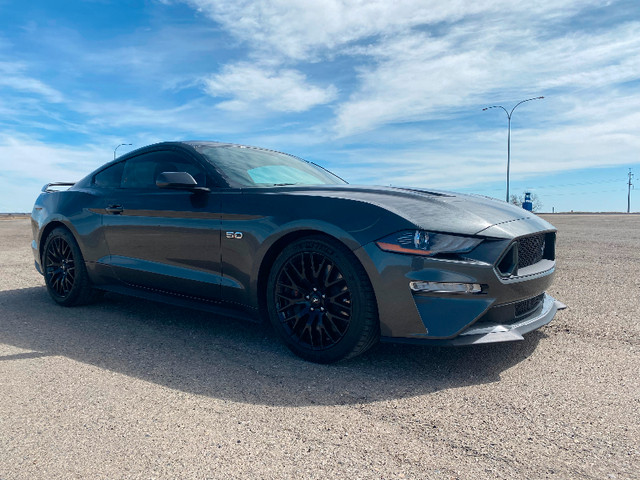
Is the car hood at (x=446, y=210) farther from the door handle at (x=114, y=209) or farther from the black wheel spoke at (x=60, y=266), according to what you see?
the black wheel spoke at (x=60, y=266)

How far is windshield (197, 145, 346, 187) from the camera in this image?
384cm

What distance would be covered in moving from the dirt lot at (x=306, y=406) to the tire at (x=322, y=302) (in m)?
0.15

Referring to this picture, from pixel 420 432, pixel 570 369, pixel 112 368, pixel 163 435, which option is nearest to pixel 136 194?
pixel 112 368

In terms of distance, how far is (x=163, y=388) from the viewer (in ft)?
9.37

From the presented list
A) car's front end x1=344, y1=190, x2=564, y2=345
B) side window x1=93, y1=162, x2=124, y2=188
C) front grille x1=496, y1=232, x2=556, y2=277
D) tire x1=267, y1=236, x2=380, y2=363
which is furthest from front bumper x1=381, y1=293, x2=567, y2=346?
side window x1=93, y1=162, x2=124, y2=188

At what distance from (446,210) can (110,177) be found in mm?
3216

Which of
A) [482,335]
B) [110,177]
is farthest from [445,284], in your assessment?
[110,177]

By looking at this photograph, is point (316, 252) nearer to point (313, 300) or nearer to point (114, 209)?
point (313, 300)

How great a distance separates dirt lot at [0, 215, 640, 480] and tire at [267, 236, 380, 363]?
0.15 m

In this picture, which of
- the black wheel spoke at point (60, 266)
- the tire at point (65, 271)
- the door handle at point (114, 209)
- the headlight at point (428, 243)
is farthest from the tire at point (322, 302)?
the black wheel spoke at point (60, 266)

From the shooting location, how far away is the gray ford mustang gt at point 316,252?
111 inches

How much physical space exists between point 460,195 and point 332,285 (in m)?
1.31

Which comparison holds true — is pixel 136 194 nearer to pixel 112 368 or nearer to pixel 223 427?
pixel 112 368

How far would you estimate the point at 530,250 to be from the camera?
325cm
